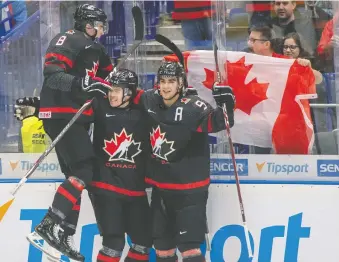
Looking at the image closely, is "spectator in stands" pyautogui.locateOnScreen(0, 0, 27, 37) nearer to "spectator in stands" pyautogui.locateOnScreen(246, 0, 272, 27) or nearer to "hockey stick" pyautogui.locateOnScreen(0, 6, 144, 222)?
"hockey stick" pyautogui.locateOnScreen(0, 6, 144, 222)

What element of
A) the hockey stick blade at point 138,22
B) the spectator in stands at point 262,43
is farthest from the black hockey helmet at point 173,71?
the spectator in stands at point 262,43

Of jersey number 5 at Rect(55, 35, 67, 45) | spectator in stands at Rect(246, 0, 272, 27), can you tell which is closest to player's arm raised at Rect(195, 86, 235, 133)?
jersey number 5 at Rect(55, 35, 67, 45)

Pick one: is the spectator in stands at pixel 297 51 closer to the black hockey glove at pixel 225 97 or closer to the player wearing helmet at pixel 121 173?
the black hockey glove at pixel 225 97

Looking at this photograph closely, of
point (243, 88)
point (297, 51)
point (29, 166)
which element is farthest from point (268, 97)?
point (29, 166)

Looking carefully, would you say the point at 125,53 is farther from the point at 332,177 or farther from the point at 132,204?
the point at 332,177

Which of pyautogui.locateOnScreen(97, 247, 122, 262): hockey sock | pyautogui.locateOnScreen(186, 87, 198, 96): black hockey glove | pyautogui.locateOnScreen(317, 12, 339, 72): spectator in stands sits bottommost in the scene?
pyautogui.locateOnScreen(97, 247, 122, 262): hockey sock

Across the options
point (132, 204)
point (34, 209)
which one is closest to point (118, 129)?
point (132, 204)

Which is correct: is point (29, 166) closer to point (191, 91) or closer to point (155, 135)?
point (155, 135)

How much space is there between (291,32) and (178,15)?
72 centimetres

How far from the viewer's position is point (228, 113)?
4.71 metres

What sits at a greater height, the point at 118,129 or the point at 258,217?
the point at 118,129

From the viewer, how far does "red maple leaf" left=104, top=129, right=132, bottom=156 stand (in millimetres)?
4891

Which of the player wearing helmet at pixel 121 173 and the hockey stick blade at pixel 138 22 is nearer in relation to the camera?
the player wearing helmet at pixel 121 173

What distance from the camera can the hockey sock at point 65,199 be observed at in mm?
4852
